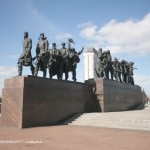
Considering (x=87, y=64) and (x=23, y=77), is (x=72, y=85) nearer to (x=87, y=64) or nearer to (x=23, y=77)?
(x=23, y=77)

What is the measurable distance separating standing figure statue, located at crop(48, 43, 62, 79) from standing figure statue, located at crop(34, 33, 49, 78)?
0.52 meters

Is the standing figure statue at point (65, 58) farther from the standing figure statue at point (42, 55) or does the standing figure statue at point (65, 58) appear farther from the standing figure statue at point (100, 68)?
the standing figure statue at point (100, 68)

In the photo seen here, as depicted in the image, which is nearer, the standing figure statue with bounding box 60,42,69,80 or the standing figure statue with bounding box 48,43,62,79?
the standing figure statue with bounding box 48,43,62,79

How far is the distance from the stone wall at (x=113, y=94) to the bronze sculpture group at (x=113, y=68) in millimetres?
815

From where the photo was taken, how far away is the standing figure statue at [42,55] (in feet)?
44.6

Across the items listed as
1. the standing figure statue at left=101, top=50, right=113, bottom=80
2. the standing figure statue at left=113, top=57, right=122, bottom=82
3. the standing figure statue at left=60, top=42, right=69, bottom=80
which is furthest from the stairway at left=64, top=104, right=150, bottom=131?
the standing figure statue at left=113, top=57, right=122, bottom=82

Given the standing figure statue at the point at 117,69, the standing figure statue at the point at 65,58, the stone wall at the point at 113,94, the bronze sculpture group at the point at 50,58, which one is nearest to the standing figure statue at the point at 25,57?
the bronze sculpture group at the point at 50,58

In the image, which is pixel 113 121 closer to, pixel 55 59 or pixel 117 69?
pixel 55 59

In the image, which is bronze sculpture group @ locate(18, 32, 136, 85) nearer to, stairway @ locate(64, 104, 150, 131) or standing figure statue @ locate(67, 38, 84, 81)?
standing figure statue @ locate(67, 38, 84, 81)

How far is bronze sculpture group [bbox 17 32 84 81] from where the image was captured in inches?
498

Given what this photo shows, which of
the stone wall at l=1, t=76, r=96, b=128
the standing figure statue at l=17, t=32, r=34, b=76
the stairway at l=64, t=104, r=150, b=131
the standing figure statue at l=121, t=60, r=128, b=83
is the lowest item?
the stairway at l=64, t=104, r=150, b=131

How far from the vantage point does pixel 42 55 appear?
1359 centimetres

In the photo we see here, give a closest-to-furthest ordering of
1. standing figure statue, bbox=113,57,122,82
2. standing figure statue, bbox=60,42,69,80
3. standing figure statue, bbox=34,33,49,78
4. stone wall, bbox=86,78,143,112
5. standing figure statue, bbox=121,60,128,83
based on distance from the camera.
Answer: standing figure statue, bbox=34,33,49,78 < standing figure statue, bbox=60,42,69,80 < stone wall, bbox=86,78,143,112 < standing figure statue, bbox=113,57,122,82 < standing figure statue, bbox=121,60,128,83

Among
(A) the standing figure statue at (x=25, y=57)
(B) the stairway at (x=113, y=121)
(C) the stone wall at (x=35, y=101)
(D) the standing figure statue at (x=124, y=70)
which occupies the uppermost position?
(D) the standing figure statue at (x=124, y=70)
